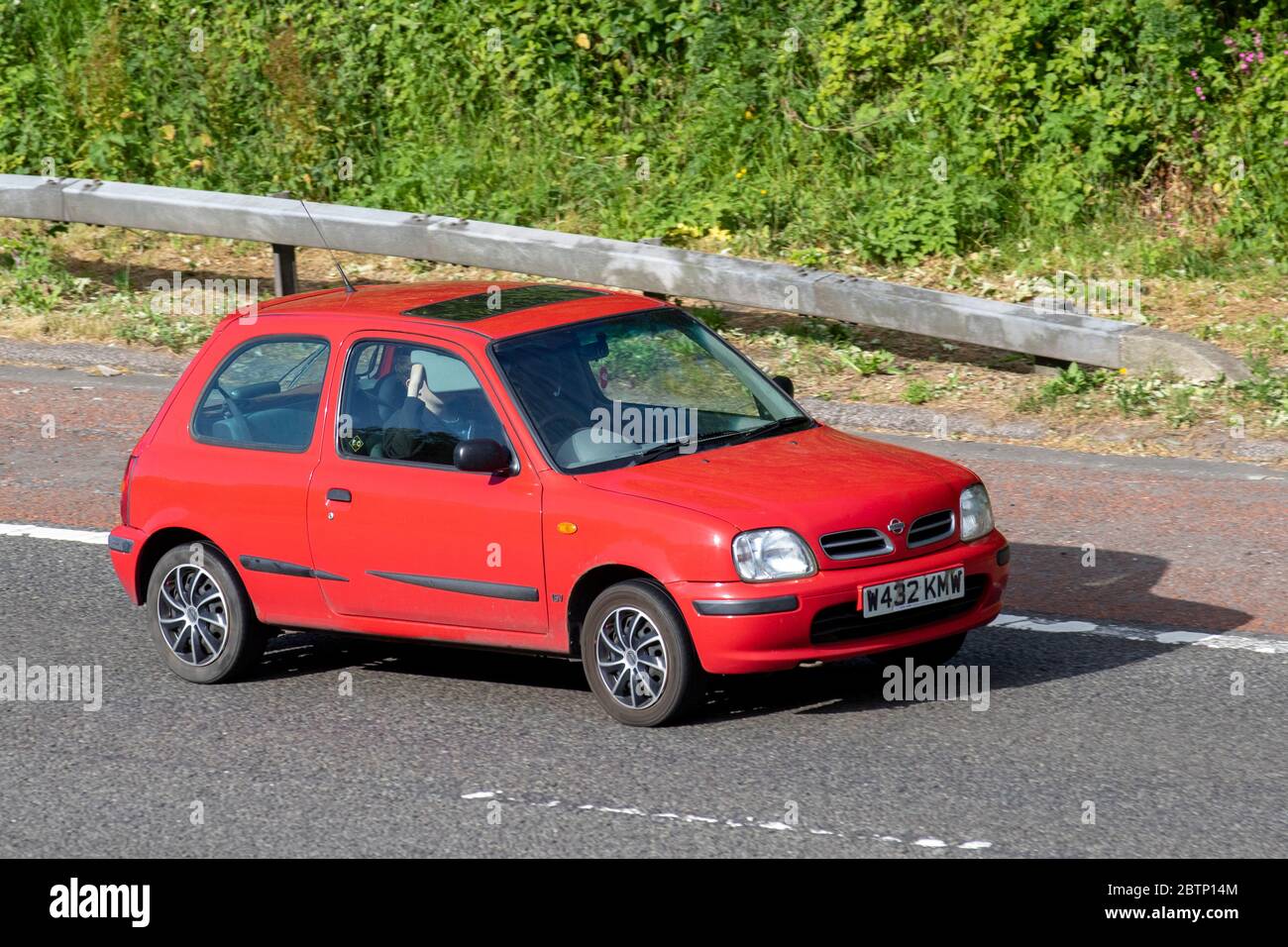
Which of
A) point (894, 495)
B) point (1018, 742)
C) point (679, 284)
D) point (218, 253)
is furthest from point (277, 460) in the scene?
point (218, 253)

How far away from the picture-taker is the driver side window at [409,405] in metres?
7.53

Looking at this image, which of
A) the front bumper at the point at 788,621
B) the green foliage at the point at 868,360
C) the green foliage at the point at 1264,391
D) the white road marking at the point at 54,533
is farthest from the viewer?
the green foliage at the point at 868,360

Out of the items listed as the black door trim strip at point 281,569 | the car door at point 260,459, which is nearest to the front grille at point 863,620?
the black door trim strip at point 281,569

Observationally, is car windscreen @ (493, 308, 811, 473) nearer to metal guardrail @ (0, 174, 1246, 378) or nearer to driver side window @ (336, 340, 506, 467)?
driver side window @ (336, 340, 506, 467)

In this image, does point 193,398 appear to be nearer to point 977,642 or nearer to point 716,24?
point 977,642

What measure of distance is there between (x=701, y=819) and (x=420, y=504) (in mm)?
1955

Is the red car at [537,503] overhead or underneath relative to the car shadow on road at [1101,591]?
overhead

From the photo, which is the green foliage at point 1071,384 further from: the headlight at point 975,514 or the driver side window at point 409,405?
the driver side window at point 409,405

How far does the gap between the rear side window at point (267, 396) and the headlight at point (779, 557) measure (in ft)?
7.12

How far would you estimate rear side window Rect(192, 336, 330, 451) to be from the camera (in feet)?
26.0

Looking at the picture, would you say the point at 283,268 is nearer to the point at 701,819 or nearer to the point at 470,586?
the point at 470,586

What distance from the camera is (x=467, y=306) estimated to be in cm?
809

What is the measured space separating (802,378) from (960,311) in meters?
1.33

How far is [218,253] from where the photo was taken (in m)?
17.3
